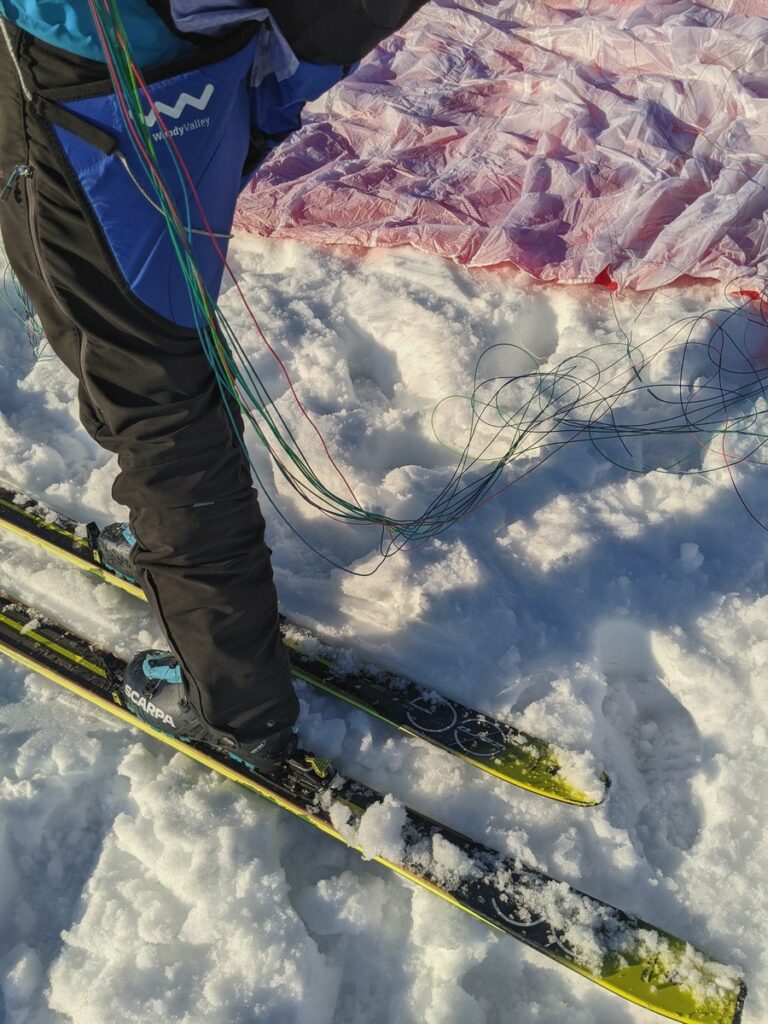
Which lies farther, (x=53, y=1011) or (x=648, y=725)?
(x=648, y=725)

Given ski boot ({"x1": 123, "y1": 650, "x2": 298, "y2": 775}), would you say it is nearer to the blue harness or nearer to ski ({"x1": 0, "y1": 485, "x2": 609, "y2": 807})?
ski ({"x1": 0, "y1": 485, "x2": 609, "y2": 807})

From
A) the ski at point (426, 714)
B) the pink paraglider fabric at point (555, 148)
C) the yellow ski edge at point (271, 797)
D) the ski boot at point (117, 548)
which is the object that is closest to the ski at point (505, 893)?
the yellow ski edge at point (271, 797)

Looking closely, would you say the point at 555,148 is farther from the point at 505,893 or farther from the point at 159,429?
the point at 505,893

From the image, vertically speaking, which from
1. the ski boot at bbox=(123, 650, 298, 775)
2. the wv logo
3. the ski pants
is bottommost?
the ski boot at bbox=(123, 650, 298, 775)

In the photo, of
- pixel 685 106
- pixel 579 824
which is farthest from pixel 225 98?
pixel 685 106

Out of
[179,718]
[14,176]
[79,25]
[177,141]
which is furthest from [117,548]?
[79,25]

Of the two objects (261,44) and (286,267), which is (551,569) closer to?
(261,44)

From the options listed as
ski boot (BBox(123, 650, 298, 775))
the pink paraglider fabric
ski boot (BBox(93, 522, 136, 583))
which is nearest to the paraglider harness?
ski boot (BBox(123, 650, 298, 775))

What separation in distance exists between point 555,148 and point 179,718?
2839mm

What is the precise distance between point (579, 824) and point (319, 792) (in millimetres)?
606

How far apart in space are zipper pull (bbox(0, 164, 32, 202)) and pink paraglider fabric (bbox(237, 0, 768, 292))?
2127 mm

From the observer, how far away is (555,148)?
3607 millimetres

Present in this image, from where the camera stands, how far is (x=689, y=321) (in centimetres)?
303

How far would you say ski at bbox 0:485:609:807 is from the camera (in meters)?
2.02
